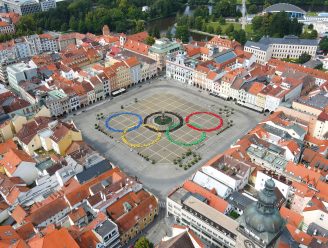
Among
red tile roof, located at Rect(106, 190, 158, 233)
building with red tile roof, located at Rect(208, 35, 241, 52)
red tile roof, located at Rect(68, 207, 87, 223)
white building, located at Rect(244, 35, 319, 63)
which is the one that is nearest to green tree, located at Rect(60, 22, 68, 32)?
building with red tile roof, located at Rect(208, 35, 241, 52)

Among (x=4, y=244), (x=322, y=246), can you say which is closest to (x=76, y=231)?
(x=4, y=244)

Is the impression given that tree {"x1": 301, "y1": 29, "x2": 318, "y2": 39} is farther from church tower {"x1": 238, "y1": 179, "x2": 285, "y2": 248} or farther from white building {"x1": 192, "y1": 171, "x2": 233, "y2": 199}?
church tower {"x1": 238, "y1": 179, "x2": 285, "y2": 248}

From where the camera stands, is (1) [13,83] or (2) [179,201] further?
(1) [13,83]

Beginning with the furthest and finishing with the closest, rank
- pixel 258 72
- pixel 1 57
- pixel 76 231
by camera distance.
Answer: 1. pixel 1 57
2. pixel 258 72
3. pixel 76 231

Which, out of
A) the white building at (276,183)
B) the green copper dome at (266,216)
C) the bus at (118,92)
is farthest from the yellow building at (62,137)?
the green copper dome at (266,216)

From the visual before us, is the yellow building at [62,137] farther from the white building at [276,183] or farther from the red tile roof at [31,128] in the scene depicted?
the white building at [276,183]

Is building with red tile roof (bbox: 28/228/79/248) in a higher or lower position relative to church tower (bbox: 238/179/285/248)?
lower

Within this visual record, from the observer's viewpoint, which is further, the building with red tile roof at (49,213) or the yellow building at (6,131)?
the yellow building at (6,131)

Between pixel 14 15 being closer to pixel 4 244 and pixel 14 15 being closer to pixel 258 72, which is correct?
pixel 258 72
